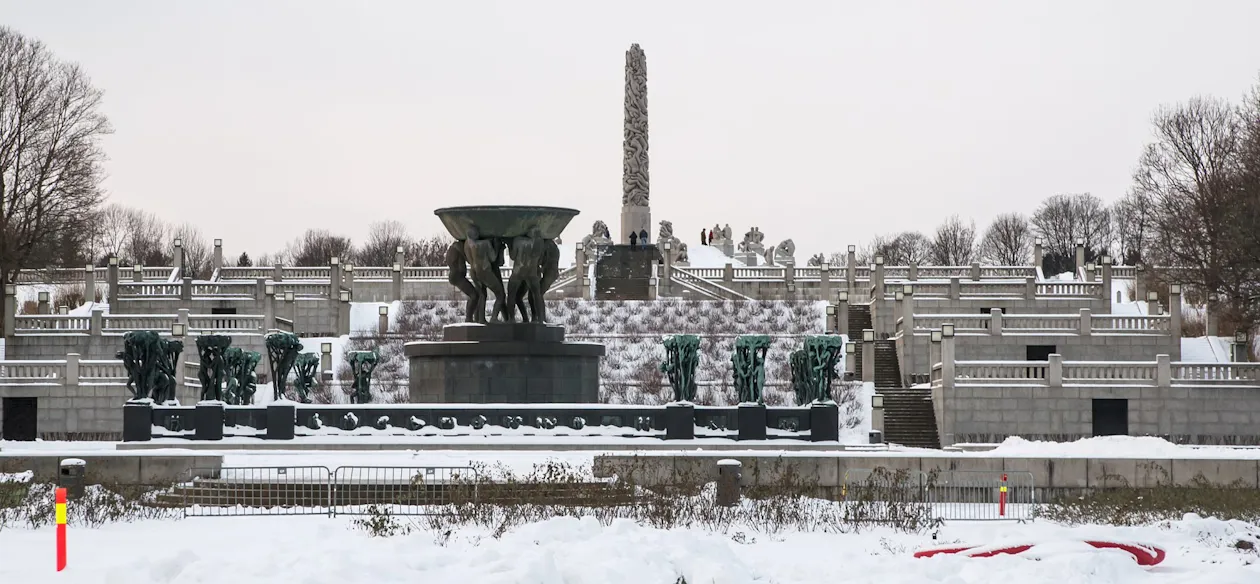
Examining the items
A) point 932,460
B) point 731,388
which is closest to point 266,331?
point 731,388

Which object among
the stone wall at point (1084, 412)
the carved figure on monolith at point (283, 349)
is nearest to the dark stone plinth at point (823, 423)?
the stone wall at point (1084, 412)

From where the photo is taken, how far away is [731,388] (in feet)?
181

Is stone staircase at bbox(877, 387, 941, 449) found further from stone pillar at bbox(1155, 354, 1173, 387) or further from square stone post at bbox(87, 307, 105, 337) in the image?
square stone post at bbox(87, 307, 105, 337)

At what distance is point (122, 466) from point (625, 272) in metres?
44.7

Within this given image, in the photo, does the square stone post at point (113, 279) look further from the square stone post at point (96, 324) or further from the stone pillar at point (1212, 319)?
the stone pillar at point (1212, 319)

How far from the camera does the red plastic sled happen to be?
71.4ft

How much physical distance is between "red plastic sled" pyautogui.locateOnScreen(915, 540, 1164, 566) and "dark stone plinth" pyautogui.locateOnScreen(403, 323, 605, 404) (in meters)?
18.2

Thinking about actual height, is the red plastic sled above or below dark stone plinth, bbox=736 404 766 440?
below

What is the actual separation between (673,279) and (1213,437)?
87.5 ft

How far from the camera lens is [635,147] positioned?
89562 millimetres

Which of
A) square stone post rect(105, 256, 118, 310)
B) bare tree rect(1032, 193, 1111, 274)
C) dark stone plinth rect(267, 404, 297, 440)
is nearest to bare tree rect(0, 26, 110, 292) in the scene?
square stone post rect(105, 256, 118, 310)

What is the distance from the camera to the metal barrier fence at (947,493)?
1083 inches

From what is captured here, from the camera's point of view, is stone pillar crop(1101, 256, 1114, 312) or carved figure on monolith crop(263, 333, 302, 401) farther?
stone pillar crop(1101, 256, 1114, 312)

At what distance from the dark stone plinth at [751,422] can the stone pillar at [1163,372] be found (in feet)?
55.0
